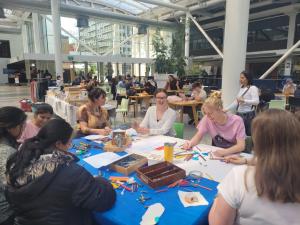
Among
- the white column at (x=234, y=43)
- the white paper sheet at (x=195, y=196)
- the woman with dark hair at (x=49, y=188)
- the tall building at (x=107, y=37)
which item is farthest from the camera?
the tall building at (x=107, y=37)

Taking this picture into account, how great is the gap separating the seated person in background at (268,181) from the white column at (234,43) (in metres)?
4.67

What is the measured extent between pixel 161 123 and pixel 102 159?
4.19ft

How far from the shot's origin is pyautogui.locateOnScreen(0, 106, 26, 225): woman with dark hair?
4.94ft

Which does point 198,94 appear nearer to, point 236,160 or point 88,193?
point 236,160

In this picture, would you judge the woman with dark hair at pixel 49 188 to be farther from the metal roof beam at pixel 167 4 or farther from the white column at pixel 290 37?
the white column at pixel 290 37

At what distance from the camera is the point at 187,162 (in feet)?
6.27

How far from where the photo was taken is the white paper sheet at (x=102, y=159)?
1.85 m

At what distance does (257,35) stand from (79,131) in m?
17.7

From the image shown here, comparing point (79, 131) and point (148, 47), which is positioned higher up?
point (148, 47)

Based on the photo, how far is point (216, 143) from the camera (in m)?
2.49

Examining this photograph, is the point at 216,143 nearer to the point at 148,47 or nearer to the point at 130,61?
the point at 130,61

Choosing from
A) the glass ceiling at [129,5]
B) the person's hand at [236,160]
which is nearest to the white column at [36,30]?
the glass ceiling at [129,5]

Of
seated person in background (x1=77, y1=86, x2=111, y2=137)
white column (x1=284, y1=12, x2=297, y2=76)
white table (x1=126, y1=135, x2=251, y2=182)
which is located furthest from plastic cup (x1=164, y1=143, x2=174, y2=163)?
white column (x1=284, y1=12, x2=297, y2=76)

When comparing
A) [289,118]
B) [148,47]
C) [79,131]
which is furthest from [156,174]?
[148,47]
